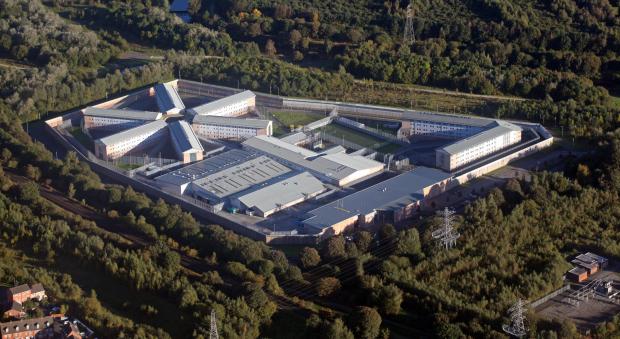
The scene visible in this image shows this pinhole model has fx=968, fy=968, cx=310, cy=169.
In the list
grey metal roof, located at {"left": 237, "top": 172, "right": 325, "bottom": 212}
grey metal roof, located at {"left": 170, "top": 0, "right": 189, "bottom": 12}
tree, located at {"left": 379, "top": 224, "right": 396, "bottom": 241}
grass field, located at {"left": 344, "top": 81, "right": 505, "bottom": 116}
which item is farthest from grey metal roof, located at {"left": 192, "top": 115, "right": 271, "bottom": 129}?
grey metal roof, located at {"left": 170, "top": 0, "right": 189, "bottom": 12}

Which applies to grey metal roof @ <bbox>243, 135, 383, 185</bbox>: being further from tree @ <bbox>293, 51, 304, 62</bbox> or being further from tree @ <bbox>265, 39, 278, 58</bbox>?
tree @ <bbox>265, 39, 278, 58</bbox>

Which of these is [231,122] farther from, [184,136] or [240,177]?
[240,177]

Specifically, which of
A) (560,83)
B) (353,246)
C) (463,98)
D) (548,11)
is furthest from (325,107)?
(548,11)

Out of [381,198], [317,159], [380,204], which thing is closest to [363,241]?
[380,204]

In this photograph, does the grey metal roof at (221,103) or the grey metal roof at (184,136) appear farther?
the grey metal roof at (221,103)

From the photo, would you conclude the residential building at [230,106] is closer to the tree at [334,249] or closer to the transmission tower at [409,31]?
the transmission tower at [409,31]

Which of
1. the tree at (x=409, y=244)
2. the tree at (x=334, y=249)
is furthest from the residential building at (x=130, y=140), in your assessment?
the tree at (x=409, y=244)

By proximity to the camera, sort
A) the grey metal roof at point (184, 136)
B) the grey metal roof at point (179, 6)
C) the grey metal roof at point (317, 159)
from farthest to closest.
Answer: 1. the grey metal roof at point (179, 6)
2. the grey metal roof at point (184, 136)
3. the grey metal roof at point (317, 159)
